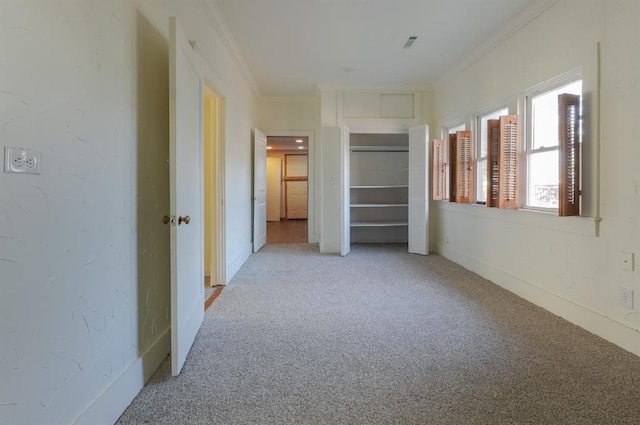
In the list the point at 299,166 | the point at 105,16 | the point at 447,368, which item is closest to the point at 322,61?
the point at 105,16

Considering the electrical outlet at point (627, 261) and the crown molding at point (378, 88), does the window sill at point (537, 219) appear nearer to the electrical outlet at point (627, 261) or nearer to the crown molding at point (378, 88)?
the electrical outlet at point (627, 261)

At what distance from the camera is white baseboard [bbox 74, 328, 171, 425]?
5.05 ft

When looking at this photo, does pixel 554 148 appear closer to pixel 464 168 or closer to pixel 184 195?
pixel 464 168

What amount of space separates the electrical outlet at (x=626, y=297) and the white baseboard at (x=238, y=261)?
3386 mm

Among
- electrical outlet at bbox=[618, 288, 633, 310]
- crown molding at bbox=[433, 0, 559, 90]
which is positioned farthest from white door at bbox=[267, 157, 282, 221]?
electrical outlet at bbox=[618, 288, 633, 310]

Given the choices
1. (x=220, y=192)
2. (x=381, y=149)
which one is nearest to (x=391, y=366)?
(x=220, y=192)

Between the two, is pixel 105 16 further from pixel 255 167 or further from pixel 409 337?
pixel 255 167

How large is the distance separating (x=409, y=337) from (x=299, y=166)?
10.2m

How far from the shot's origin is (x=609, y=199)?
2561 mm

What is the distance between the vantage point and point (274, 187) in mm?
12086

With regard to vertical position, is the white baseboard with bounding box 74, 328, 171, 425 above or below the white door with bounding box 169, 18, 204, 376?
below

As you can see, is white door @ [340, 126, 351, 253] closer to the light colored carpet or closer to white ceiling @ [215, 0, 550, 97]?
white ceiling @ [215, 0, 550, 97]

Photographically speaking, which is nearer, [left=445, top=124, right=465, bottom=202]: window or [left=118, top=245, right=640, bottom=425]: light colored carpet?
[left=118, top=245, right=640, bottom=425]: light colored carpet

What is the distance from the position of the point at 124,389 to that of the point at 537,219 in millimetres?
3365
